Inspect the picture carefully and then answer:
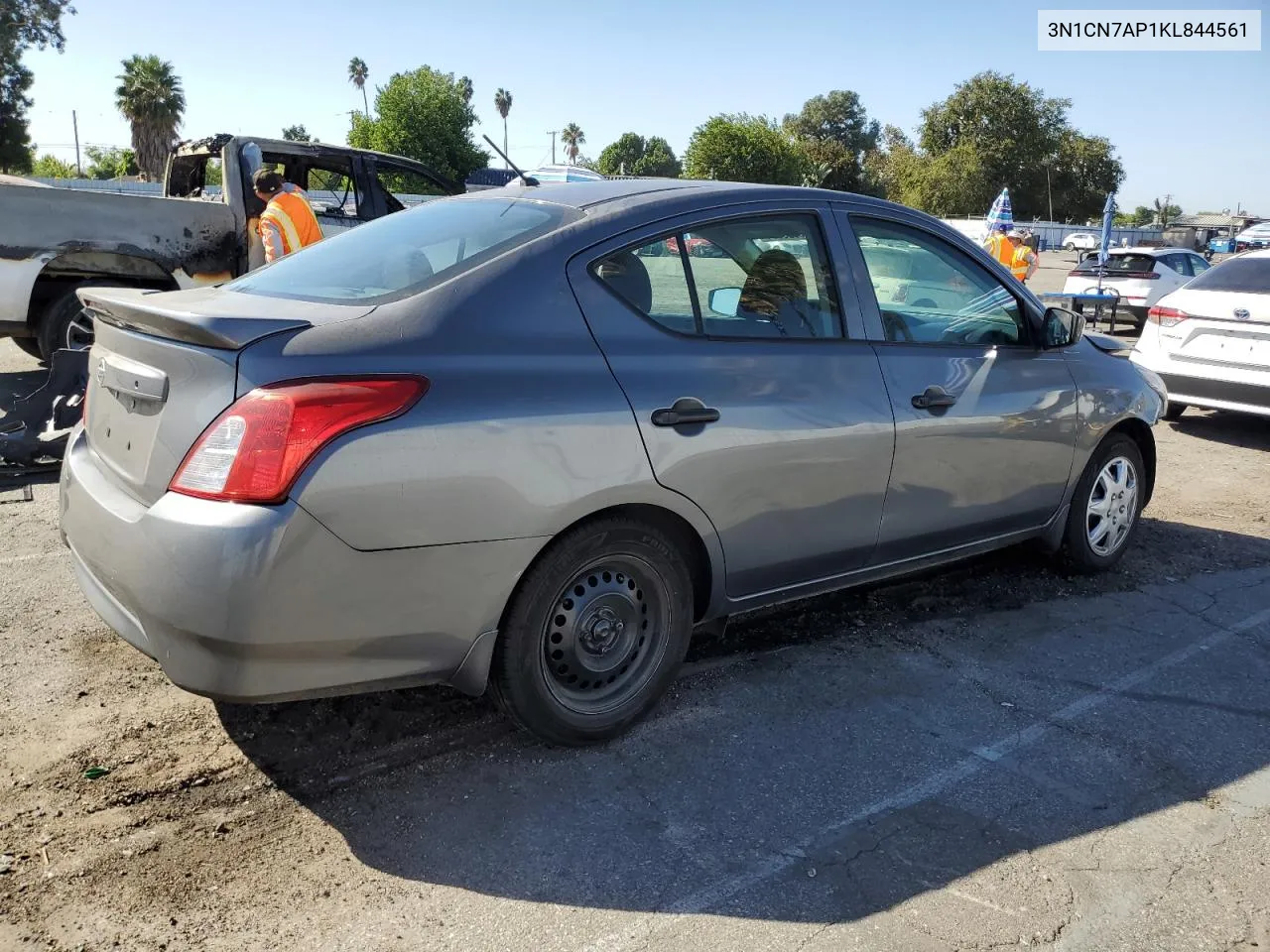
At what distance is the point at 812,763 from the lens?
3217 millimetres

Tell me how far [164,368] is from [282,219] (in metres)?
5.20

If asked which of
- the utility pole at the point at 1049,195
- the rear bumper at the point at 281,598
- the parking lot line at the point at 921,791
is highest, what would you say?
the utility pole at the point at 1049,195

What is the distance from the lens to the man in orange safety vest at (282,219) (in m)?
7.47

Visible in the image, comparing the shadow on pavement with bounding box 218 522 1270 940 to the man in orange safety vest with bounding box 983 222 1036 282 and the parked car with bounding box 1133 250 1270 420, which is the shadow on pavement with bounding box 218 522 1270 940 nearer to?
the parked car with bounding box 1133 250 1270 420

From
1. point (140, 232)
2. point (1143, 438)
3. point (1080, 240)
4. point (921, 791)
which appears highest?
point (1080, 240)

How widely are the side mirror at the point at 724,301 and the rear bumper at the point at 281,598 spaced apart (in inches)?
42.2

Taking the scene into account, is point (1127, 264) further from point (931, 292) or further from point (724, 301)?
point (724, 301)

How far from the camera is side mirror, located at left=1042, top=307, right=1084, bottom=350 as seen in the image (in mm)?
4387

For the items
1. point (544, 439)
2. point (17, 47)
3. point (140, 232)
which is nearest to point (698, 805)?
point (544, 439)

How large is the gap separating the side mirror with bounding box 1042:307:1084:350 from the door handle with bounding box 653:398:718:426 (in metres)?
1.97

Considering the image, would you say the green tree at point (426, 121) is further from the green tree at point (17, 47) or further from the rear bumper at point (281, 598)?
the rear bumper at point (281, 598)

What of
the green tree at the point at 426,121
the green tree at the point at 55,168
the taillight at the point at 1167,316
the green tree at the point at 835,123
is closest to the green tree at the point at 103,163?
the green tree at the point at 55,168

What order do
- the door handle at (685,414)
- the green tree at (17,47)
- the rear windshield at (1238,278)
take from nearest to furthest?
the door handle at (685,414), the rear windshield at (1238,278), the green tree at (17,47)

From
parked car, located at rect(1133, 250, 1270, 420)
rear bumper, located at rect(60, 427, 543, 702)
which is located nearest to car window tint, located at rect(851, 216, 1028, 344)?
rear bumper, located at rect(60, 427, 543, 702)
